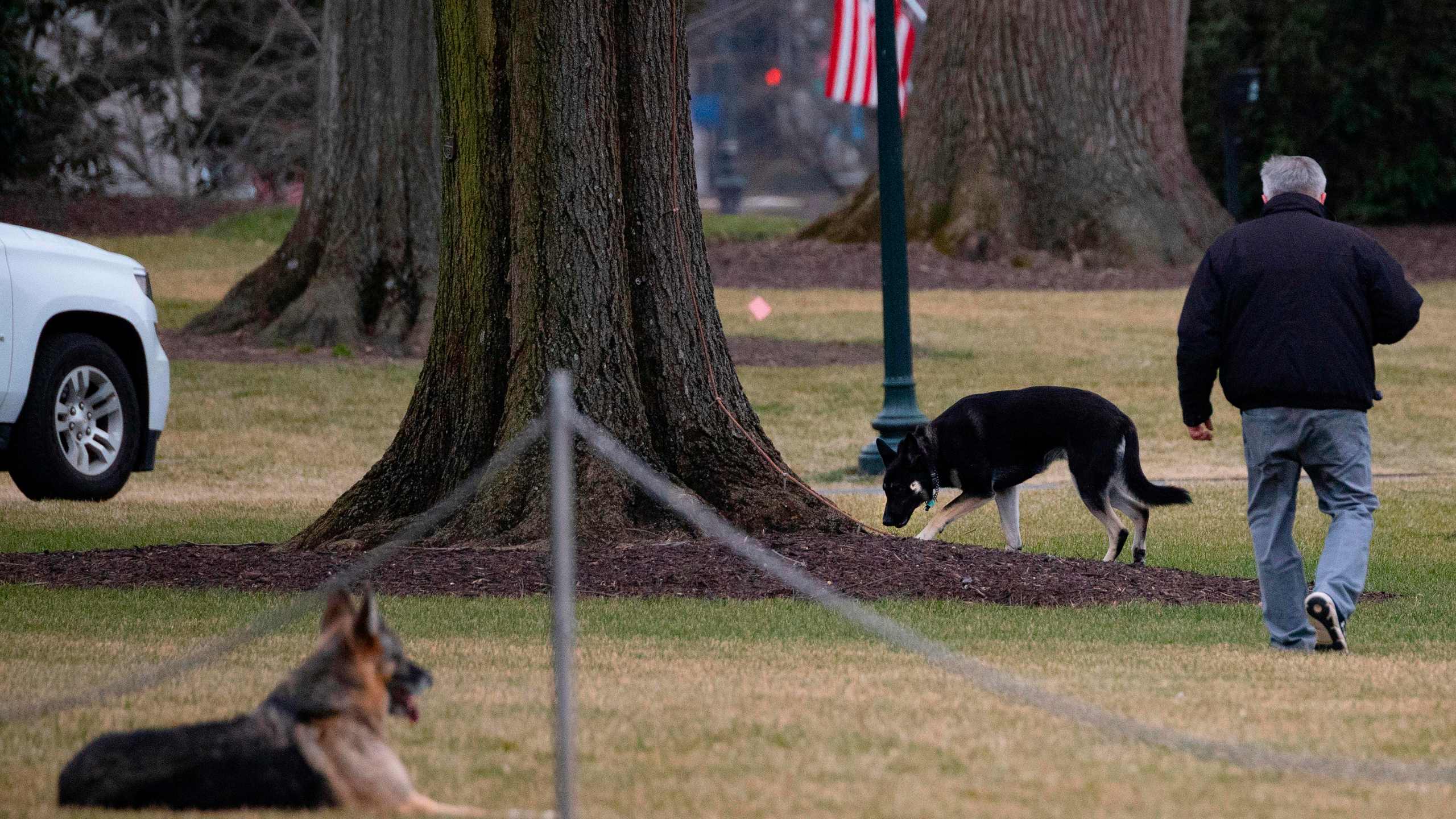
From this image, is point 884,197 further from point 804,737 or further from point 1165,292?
point 1165,292

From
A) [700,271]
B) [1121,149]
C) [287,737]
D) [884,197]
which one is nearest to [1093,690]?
[287,737]

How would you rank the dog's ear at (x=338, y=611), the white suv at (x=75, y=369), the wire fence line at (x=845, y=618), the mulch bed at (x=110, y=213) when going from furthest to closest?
the mulch bed at (x=110, y=213), the white suv at (x=75, y=369), the dog's ear at (x=338, y=611), the wire fence line at (x=845, y=618)

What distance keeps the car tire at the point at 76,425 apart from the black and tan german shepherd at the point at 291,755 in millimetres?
6432

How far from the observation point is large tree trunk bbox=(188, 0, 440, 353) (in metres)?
19.5

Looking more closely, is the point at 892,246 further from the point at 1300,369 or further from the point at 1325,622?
the point at 1325,622

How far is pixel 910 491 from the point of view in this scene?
10922mm

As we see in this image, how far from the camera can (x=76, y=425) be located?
431 inches

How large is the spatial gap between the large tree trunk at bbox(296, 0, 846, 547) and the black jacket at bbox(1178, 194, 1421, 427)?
2.50 metres

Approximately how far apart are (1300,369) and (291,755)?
14.6ft

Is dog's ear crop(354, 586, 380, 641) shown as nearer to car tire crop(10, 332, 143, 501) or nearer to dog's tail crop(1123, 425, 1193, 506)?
dog's tail crop(1123, 425, 1193, 506)

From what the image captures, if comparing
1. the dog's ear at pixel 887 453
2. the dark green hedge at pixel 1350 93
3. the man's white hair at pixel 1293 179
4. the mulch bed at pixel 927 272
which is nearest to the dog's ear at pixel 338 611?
the man's white hair at pixel 1293 179

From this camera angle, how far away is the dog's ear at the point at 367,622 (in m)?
4.55

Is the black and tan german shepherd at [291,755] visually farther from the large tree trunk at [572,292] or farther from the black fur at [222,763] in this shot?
the large tree trunk at [572,292]

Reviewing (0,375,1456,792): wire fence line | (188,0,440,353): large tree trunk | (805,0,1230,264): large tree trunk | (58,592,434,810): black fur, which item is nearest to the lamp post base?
(0,375,1456,792): wire fence line
